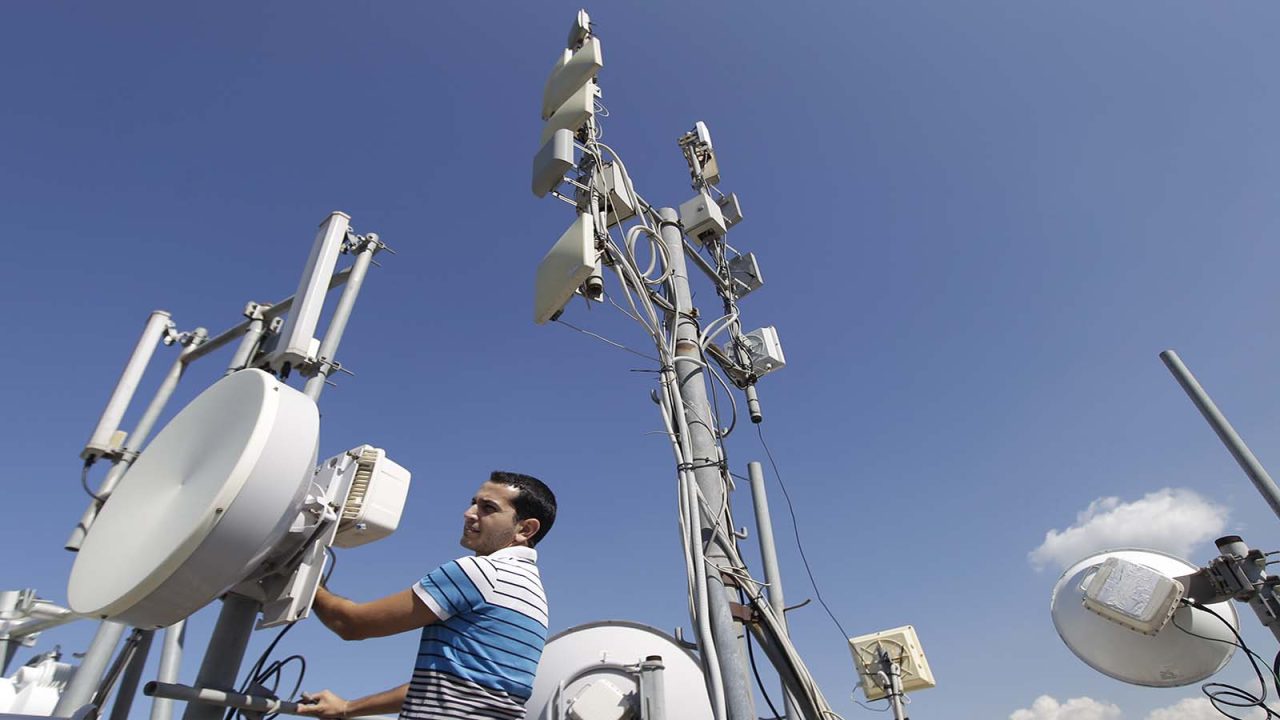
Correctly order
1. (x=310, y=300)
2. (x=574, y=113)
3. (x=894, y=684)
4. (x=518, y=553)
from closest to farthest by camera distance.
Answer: (x=518, y=553) < (x=310, y=300) < (x=574, y=113) < (x=894, y=684)

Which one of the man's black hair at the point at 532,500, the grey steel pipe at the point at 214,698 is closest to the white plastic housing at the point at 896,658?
the man's black hair at the point at 532,500

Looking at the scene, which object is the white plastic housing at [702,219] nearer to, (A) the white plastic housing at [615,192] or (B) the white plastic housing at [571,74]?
(A) the white plastic housing at [615,192]

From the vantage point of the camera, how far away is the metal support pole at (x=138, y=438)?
4.61 meters

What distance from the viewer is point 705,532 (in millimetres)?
3096

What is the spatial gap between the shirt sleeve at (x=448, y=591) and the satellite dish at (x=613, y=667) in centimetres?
136

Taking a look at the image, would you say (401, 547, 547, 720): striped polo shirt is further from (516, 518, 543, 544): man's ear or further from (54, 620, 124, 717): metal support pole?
(54, 620, 124, 717): metal support pole

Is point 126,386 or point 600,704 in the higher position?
point 126,386

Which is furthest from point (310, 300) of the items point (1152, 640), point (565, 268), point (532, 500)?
point (1152, 640)

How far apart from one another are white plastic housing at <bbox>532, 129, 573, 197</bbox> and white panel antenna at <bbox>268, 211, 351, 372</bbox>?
136 centimetres

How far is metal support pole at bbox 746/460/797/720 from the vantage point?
365 cm

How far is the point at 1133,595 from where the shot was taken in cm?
429

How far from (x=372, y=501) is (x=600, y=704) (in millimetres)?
1505

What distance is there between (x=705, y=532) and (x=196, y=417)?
6.74ft

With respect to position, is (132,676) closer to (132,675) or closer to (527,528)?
(132,675)
